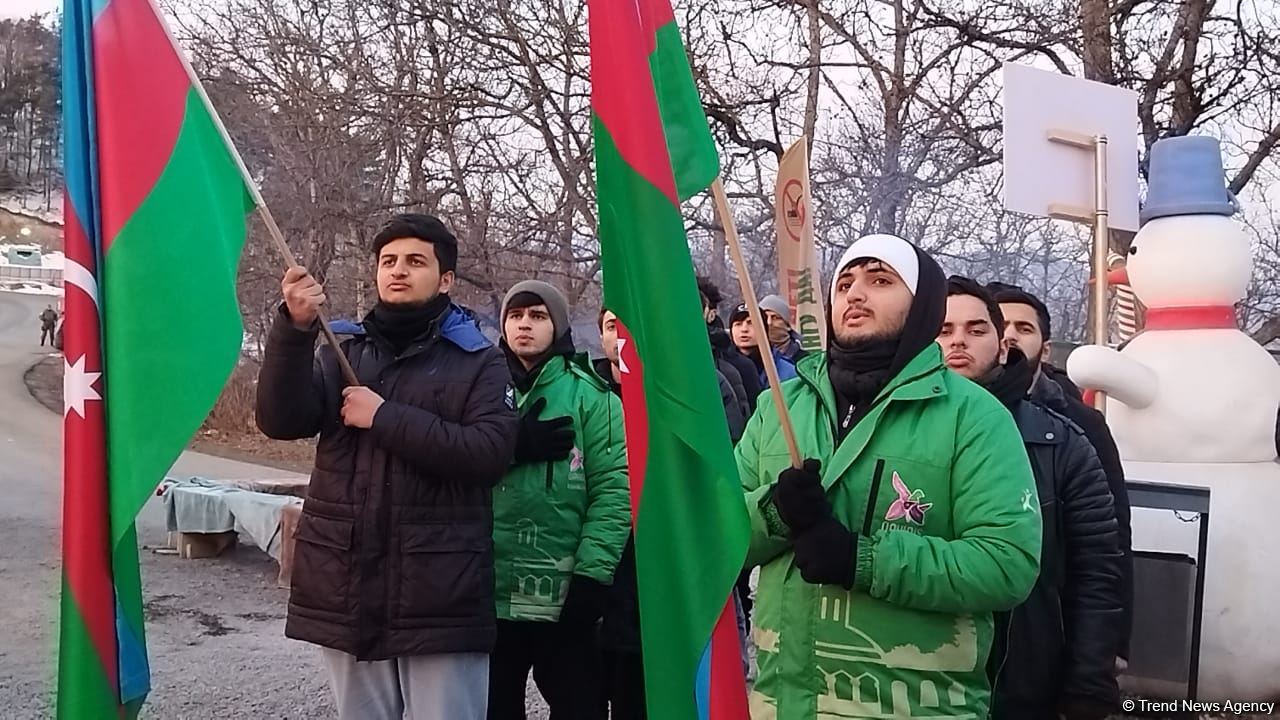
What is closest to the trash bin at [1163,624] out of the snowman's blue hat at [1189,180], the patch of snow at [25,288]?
the snowman's blue hat at [1189,180]

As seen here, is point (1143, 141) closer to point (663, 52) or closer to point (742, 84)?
point (742, 84)

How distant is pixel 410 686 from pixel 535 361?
1324 millimetres

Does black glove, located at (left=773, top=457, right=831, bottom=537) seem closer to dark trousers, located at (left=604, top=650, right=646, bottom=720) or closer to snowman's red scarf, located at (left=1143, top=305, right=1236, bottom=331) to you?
dark trousers, located at (left=604, top=650, right=646, bottom=720)

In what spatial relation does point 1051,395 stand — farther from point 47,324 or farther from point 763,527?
point 47,324

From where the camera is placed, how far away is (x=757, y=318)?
219 cm

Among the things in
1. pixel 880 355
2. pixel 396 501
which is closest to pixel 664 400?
pixel 880 355

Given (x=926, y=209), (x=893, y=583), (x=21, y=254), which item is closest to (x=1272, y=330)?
(x=926, y=209)

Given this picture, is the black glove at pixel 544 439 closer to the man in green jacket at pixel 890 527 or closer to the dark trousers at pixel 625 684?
the dark trousers at pixel 625 684

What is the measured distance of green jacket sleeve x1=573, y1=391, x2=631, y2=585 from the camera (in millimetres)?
3621

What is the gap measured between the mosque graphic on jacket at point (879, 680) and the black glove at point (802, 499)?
205 mm

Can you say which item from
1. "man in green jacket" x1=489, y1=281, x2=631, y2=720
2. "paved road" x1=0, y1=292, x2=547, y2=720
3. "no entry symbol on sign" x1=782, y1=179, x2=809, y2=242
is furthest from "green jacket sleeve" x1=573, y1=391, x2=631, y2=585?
"paved road" x1=0, y1=292, x2=547, y2=720

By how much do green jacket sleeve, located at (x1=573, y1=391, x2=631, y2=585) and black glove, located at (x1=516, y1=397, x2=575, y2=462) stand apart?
0.13 metres

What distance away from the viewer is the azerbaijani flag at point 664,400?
2.18 meters

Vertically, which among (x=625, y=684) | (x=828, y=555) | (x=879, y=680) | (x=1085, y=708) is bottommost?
(x=625, y=684)
